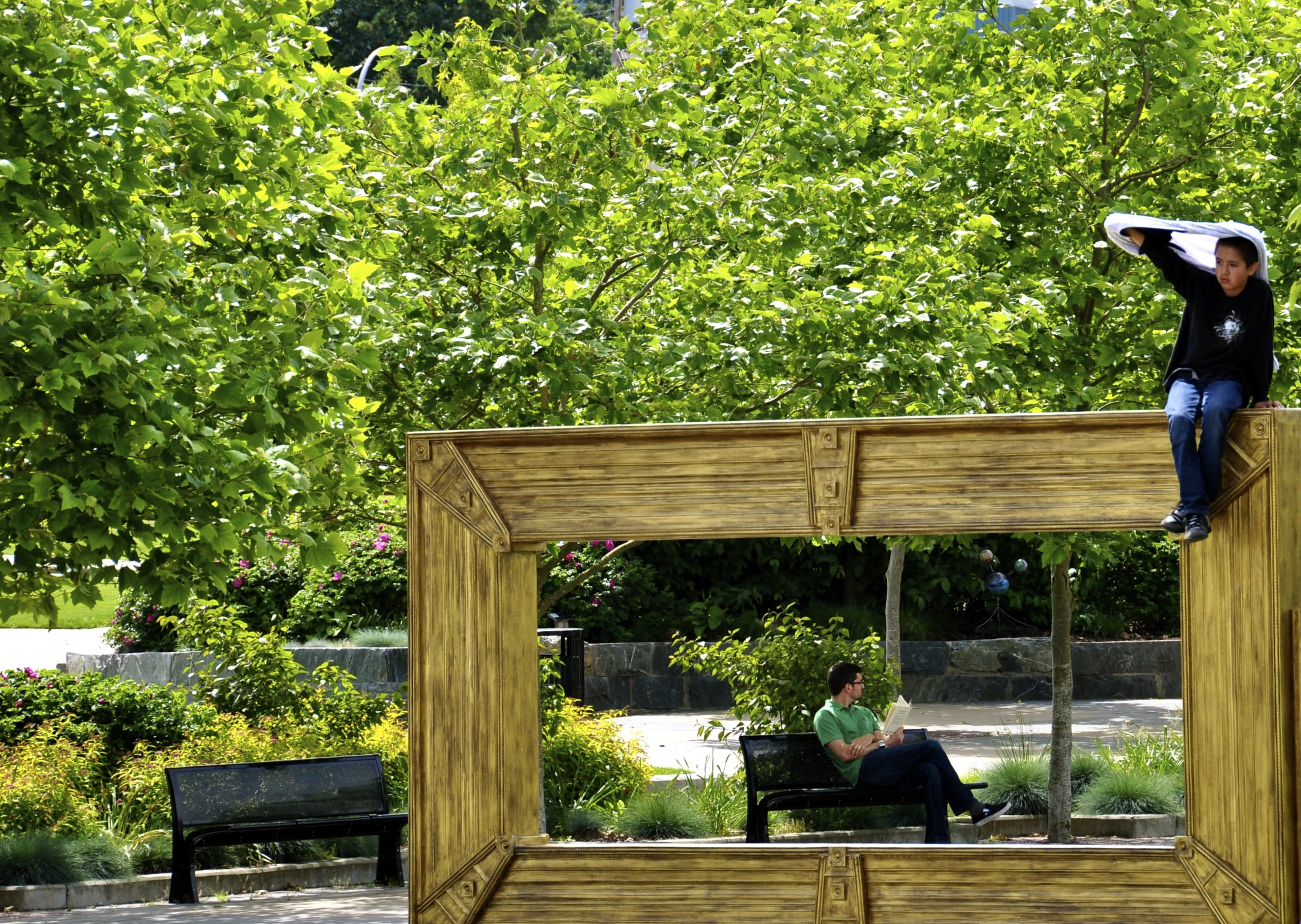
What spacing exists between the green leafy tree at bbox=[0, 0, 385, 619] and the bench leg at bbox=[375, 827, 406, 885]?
247 centimetres

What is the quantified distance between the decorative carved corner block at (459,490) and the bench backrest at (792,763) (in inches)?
167

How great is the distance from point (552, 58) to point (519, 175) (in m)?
0.86

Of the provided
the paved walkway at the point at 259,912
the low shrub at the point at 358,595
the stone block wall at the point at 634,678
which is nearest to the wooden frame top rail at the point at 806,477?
the paved walkway at the point at 259,912

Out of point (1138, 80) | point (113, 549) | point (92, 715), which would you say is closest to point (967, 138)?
point (1138, 80)

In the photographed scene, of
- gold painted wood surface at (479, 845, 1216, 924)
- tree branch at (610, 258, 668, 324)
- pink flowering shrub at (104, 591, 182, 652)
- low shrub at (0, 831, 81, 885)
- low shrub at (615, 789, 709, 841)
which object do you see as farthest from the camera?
pink flowering shrub at (104, 591, 182, 652)

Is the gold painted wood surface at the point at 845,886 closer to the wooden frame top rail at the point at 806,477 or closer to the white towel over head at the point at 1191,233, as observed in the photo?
the wooden frame top rail at the point at 806,477

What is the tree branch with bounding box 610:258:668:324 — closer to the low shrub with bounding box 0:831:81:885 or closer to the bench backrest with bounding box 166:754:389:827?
the bench backrest with bounding box 166:754:389:827

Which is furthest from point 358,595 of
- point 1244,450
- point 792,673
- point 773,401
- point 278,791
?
point 1244,450

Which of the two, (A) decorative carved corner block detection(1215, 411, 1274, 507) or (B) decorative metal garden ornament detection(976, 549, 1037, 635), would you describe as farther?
(B) decorative metal garden ornament detection(976, 549, 1037, 635)

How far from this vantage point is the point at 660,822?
10273 mm

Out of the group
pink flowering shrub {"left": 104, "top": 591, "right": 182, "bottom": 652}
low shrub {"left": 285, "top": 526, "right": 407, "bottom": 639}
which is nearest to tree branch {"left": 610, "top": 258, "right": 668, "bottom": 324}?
low shrub {"left": 285, "top": 526, "right": 407, "bottom": 639}

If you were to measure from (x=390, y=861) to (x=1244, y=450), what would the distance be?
6168mm

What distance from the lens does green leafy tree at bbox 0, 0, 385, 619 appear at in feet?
22.7

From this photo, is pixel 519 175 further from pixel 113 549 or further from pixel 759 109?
pixel 113 549
